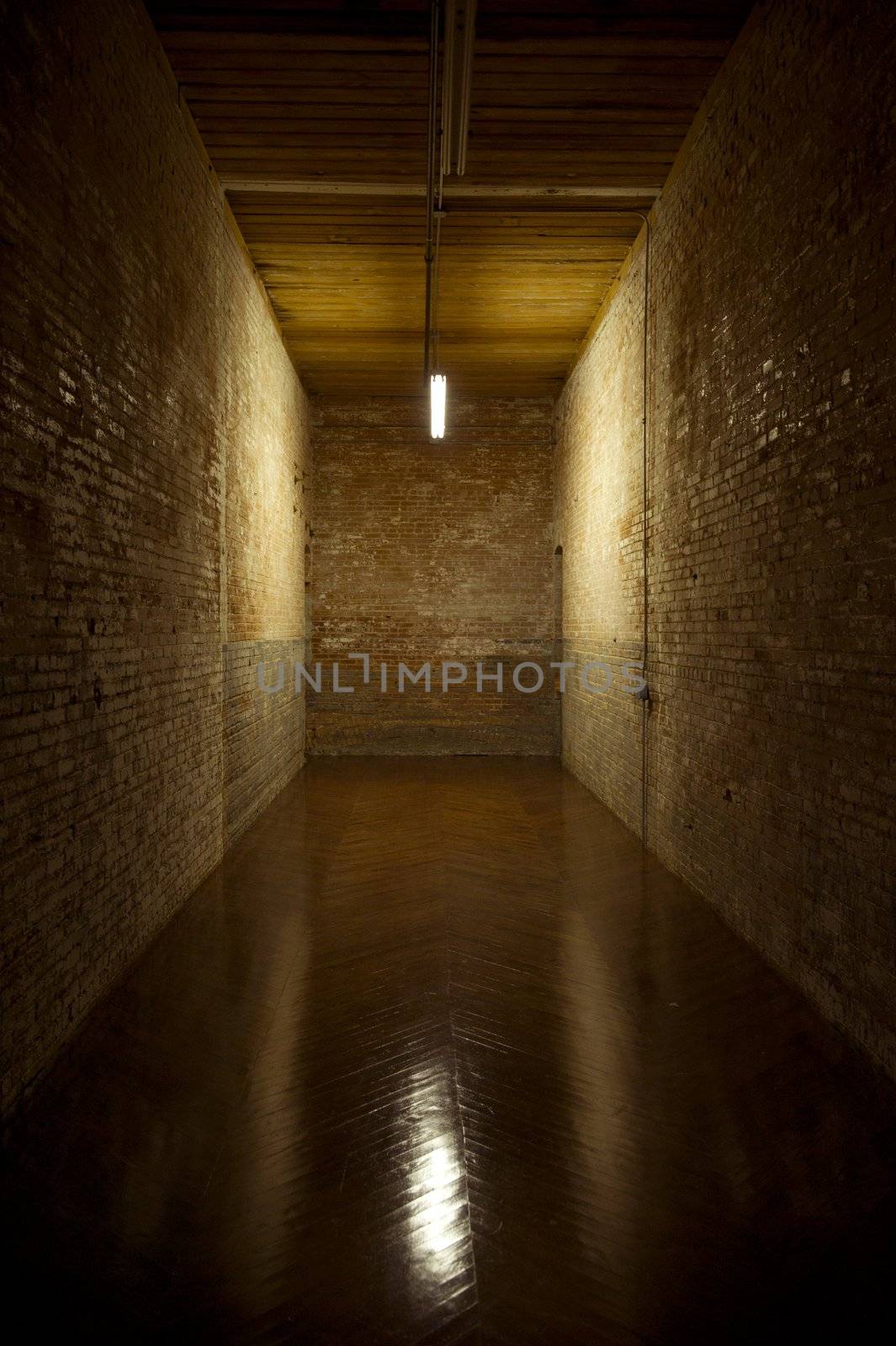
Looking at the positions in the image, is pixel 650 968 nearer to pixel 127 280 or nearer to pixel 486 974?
pixel 486 974

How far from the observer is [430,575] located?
376 inches

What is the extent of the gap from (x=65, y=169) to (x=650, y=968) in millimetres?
3903

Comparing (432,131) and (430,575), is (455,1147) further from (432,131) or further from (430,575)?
(430,575)

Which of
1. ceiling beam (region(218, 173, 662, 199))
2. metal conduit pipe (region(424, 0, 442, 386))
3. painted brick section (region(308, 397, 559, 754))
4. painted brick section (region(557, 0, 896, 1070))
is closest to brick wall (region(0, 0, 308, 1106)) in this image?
ceiling beam (region(218, 173, 662, 199))

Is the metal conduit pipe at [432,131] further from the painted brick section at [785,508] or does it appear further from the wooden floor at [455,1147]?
the wooden floor at [455,1147]

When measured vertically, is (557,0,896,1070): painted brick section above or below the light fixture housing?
below

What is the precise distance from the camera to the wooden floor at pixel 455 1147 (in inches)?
69.0

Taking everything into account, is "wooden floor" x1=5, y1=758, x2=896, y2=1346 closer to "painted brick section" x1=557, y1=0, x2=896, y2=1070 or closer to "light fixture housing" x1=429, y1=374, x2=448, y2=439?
"painted brick section" x1=557, y1=0, x2=896, y2=1070

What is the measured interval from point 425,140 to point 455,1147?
196 inches

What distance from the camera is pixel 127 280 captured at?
3447 millimetres

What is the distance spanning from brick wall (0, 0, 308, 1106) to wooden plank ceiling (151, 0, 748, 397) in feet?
1.24

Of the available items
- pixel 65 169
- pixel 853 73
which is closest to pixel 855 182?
pixel 853 73

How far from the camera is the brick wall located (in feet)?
8.27

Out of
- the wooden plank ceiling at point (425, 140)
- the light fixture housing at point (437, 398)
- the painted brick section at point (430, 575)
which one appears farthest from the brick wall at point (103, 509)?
the painted brick section at point (430, 575)
